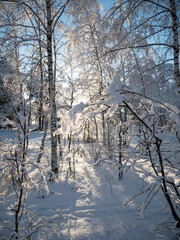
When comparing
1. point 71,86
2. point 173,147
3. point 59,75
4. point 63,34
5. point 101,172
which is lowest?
point 101,172

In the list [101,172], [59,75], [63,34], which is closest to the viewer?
[101,172]

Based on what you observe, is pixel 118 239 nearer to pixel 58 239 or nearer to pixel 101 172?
pixel 58 239

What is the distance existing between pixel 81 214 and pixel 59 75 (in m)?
5.08

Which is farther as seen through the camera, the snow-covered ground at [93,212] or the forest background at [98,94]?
the snow-covered ground at [93,212]

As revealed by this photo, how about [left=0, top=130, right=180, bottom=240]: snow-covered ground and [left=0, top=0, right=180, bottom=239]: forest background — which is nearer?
[left=0, top=0, right=180, bottom=239]: forest background

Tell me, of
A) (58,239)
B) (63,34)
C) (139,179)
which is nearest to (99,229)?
(58,239)

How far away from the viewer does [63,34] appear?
5027mm

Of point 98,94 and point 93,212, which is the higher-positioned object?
point 98,94

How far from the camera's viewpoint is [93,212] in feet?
Answer: 8.05

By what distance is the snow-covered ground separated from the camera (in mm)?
1730

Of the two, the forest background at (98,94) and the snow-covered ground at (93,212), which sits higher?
the forest background at (98,94)

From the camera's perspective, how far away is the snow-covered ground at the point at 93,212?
173cm

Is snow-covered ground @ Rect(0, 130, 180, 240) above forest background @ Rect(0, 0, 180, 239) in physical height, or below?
below

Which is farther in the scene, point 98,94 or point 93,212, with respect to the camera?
point 93,212
